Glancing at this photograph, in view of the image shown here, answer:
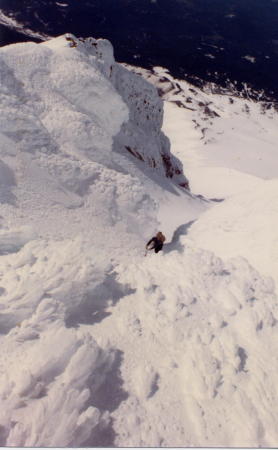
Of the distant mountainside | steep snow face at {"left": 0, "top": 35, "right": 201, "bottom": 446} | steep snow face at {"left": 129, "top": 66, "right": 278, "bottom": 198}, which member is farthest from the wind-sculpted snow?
the distant mountainside

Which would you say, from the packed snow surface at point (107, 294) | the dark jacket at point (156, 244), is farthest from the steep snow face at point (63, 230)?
the dark jacket at point (156, 244)

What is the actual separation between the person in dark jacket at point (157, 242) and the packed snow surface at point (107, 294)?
34 cm

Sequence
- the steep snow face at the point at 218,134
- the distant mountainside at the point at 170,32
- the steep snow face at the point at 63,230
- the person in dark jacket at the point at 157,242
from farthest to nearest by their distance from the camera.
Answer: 1. the distant mountainside at the point at 170,32
2. the steep snow face at the point at 218,134
3. the person in dark jacket at the point at 157,242
4. the steep snow face at the point at 63,230

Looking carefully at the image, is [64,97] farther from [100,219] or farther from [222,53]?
[222,53]

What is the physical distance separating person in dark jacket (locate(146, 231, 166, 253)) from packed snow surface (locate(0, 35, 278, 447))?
341 millimetres

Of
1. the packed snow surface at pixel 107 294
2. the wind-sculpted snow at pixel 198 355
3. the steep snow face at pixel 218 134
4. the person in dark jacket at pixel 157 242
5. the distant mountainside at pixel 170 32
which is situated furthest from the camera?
the distant mountainside at pixel 170 32

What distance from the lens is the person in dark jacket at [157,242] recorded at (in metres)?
7.99

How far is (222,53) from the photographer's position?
212 feet

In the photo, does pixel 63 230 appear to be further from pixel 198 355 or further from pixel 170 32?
pixel 170 32

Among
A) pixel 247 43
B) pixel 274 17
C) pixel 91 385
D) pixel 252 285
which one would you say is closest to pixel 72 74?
pixel 252 285

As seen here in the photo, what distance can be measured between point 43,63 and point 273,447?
437 inches

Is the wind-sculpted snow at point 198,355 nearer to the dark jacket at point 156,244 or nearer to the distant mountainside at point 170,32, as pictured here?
the dark jacket at point 156,244

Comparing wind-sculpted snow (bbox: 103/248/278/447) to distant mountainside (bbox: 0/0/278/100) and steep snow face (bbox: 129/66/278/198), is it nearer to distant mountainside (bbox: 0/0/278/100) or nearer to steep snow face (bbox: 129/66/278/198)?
steep snow face (bbox: 129/66/278/198)

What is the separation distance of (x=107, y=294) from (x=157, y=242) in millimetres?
2307
